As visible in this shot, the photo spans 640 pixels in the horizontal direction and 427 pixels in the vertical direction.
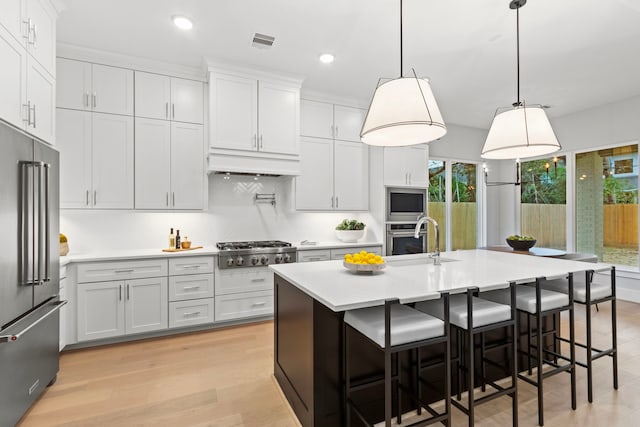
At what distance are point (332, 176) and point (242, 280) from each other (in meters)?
1.78

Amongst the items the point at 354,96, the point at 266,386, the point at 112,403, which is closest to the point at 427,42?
the point at 354,96

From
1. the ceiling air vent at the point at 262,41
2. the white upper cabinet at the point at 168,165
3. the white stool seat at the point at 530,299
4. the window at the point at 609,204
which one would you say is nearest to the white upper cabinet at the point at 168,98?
the white upper cabinet at the point at 168,165

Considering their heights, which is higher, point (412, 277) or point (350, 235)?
point (350, 235)

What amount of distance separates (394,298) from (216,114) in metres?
2.90

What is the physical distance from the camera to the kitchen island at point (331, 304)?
1701 millimetres

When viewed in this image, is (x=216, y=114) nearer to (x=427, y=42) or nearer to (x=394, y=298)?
(x=427, y=42)

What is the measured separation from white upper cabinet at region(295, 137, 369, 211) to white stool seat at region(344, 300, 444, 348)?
8.24ft

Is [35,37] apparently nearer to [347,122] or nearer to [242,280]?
[242,280]

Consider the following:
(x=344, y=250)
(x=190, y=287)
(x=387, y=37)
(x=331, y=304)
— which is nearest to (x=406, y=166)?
(x=344, y=250)

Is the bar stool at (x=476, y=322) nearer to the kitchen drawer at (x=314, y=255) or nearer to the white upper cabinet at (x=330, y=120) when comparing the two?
the kitchen drawer at (x=314, y=255)

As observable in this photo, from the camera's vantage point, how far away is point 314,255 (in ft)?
13.1

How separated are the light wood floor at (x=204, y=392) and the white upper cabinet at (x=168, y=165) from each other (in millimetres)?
1482

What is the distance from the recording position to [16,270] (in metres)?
1.92

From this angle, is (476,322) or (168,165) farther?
(168,165)
